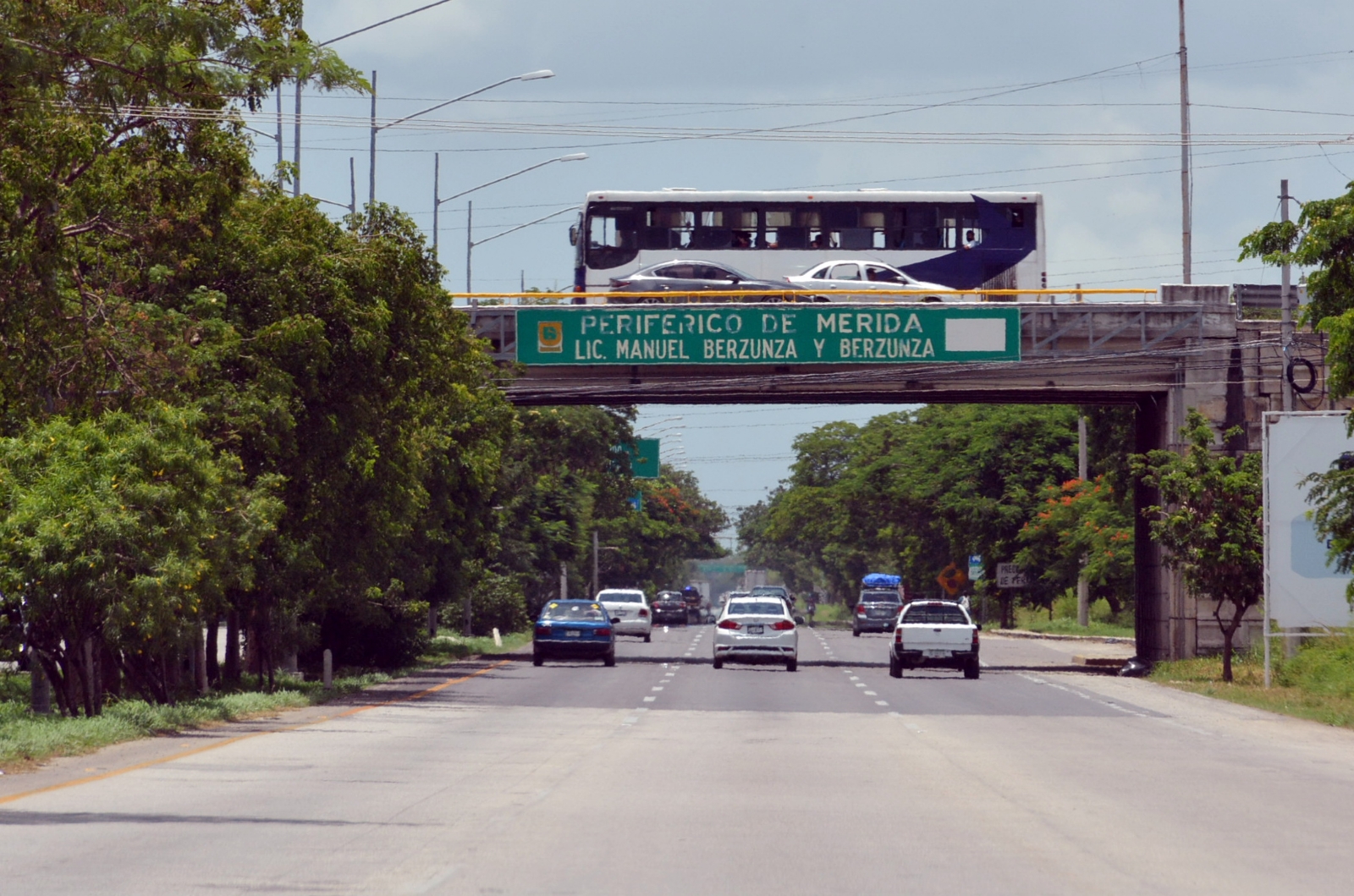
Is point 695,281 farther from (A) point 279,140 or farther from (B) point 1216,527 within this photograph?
(B) point 1216,527

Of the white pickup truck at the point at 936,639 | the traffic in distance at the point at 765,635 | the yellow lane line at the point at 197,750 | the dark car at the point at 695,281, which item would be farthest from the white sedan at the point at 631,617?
the yellow lane line at the point at 197,750

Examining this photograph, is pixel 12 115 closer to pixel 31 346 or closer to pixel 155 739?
pixel 31 346

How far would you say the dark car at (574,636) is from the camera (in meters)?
40.0

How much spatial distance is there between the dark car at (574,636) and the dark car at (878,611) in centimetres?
2880

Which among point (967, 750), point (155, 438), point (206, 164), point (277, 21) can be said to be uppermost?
point (277, 21)

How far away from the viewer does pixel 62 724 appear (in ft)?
63.1

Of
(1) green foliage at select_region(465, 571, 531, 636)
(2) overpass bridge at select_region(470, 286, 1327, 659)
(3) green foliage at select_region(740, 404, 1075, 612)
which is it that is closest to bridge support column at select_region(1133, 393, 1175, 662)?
(2) overpass bridge at select_region(470, 286, 1327, 659)

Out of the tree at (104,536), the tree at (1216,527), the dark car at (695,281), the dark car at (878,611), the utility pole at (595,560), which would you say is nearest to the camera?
the tree at (104,536)

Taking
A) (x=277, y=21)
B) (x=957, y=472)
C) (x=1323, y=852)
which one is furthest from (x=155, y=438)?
(x=957, y=472)

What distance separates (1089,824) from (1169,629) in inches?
1096

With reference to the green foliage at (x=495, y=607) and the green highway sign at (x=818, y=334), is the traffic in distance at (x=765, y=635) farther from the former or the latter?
the green foliage at (x=495, y=607)

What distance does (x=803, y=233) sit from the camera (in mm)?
44812

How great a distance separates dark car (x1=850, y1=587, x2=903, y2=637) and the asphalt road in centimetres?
4205

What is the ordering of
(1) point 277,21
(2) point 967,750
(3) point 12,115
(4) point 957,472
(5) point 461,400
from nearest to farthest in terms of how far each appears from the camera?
1. (3) point 12,115
2. (1) point 277,21
3. (2) point 967,750
4. (5) point 461,400
5. (4) point 957,472
